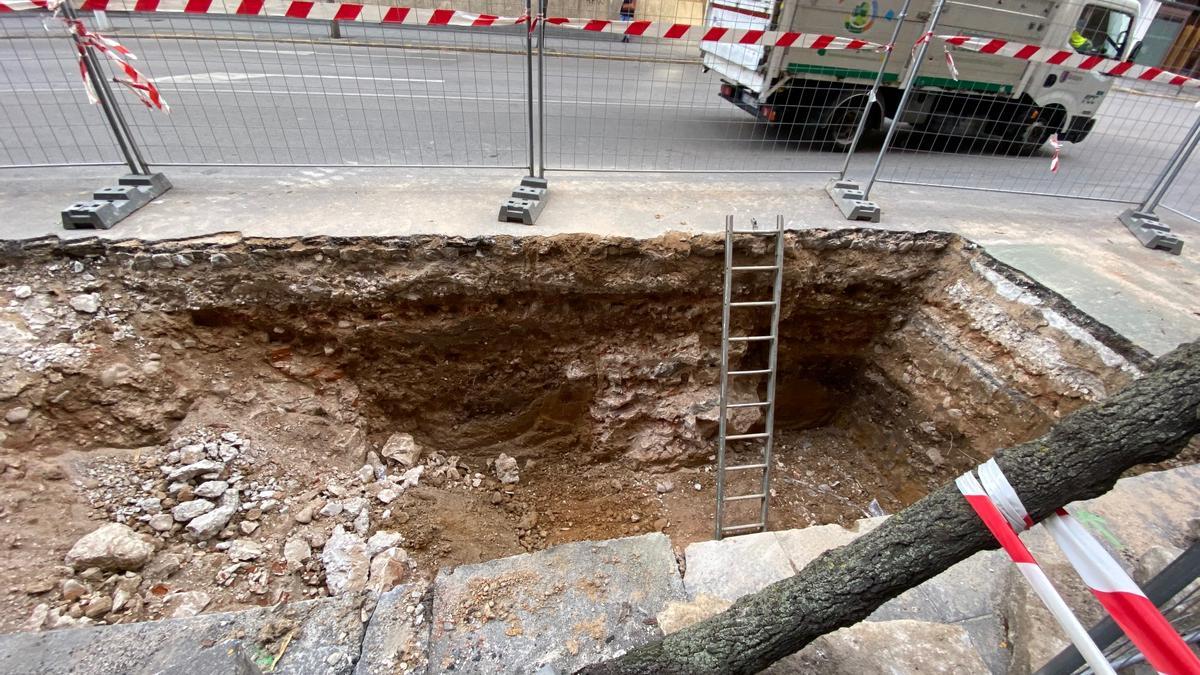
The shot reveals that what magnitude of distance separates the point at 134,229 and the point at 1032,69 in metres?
10.2

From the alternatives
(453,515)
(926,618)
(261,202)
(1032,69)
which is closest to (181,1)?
(261,202)

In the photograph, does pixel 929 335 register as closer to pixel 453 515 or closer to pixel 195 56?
pixel 453 515

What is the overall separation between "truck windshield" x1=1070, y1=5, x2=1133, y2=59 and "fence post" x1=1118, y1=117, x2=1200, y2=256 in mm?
4038

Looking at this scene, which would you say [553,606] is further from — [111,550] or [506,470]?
[111,550]

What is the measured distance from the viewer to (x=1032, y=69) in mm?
7297

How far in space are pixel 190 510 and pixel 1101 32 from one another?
12.0 m

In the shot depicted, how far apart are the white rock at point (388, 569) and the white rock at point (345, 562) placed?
0.04 metres

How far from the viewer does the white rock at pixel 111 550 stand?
8.37 feet

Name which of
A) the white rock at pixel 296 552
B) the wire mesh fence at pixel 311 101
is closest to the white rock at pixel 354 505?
the white rock at pixel 296 552

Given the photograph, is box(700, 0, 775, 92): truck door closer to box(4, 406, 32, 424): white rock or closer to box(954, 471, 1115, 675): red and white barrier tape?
box(954, 471, 1115, 675): red and white barrier tape

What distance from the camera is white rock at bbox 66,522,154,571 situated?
2551mm

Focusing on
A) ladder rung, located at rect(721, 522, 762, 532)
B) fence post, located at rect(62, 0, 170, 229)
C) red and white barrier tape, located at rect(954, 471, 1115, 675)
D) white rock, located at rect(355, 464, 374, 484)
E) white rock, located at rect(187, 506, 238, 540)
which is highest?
red and white barrier tape, located at rect(954, 471, 1115, 675)

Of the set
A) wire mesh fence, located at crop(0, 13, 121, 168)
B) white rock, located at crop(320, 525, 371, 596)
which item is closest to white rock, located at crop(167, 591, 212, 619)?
white rock, located at crop(320, 525, 371, 596)

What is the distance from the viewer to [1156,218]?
15.9 feet
